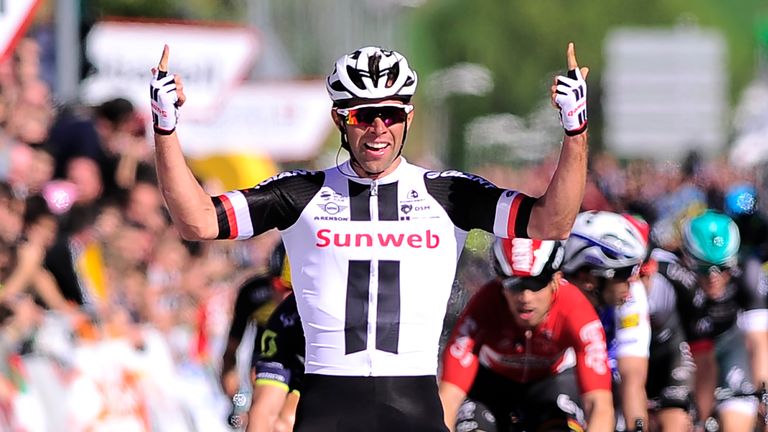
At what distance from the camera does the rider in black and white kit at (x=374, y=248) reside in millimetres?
6164

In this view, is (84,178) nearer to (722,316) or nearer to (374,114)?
(722,316)

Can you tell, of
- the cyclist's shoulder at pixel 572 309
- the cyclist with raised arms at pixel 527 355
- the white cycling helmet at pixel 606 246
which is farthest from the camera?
the white cycling helmet at pixel 606 246

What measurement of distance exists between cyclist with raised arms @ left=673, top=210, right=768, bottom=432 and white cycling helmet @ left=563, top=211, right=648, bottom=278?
112 centimetres

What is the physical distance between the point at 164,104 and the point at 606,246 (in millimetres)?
2982

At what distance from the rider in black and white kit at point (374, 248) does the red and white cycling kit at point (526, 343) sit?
139cm

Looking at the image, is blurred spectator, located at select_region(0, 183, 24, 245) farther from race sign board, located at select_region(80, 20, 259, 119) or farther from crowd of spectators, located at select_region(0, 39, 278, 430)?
race sign board, located at select_region(80, 20, 259, 119)

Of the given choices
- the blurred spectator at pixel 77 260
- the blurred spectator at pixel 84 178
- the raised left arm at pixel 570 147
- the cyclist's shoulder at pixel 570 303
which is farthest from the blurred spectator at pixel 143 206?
the raised left arm at pixel 570 147

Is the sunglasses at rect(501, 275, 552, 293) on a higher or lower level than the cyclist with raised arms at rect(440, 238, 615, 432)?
higher

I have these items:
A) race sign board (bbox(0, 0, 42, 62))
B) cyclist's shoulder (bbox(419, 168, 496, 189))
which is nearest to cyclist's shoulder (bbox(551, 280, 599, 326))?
cyclist's shoulder (bbox(419, 168, 496, 189))

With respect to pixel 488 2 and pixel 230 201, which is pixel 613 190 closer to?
pixel 230 201

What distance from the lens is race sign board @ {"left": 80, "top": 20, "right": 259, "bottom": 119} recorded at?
14.0 m

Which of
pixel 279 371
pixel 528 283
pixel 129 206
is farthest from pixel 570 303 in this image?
pixel 129 206

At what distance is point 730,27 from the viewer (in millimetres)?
122062

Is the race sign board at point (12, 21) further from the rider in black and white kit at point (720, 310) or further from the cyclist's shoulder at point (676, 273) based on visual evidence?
the cyclist's shoulder at point (676, 273)
